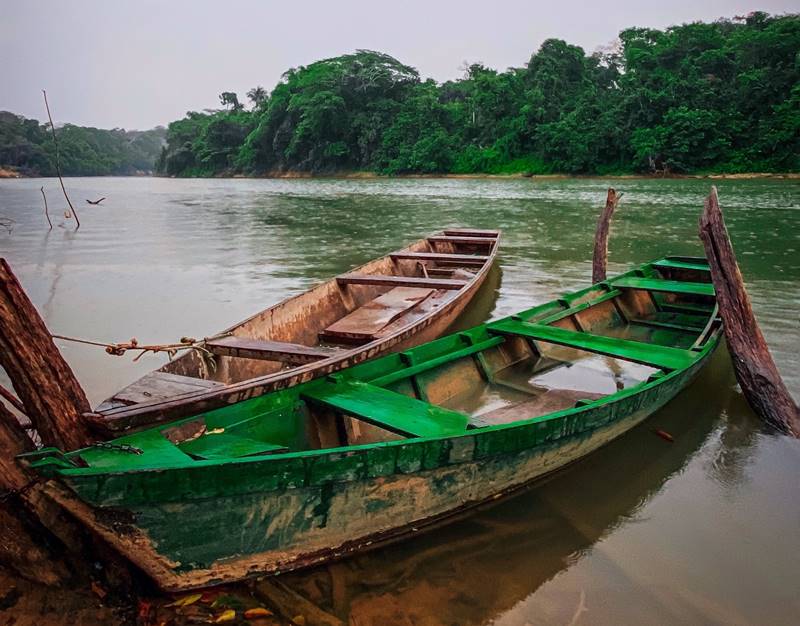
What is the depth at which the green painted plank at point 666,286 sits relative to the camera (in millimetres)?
6242

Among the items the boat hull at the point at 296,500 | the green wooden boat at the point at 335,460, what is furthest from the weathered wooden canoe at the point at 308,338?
the boat hull at the point at 296,500

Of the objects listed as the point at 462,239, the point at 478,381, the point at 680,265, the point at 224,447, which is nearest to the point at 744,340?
the point at 478,381


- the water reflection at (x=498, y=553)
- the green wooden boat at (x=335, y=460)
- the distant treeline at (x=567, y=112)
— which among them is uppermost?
the distant treeline at (x=567, y=112)

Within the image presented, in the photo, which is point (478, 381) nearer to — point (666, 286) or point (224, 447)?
point (224, 447)

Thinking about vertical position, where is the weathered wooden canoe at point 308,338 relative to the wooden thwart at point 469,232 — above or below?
below

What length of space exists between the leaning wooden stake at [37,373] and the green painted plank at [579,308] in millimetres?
4002

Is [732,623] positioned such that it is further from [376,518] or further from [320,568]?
[320,568]

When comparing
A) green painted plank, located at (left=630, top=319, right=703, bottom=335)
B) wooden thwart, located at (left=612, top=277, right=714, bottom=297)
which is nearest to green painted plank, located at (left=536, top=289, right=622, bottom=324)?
wooden thwart, located at (left=612, top=277, right=714, bottom=297)

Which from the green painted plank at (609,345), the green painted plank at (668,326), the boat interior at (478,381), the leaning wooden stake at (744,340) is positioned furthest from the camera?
the green painted plank at (668,326)

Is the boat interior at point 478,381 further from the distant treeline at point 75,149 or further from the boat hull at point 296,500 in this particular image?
the distant treeline at point 75,149

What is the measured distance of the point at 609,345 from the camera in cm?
466

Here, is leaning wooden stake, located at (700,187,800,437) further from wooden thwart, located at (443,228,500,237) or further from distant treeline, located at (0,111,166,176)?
distant treeline, located at (0,111,166,176)

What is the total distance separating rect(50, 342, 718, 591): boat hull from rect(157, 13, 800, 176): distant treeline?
38.1 m

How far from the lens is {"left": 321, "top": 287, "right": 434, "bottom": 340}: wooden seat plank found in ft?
18.4
